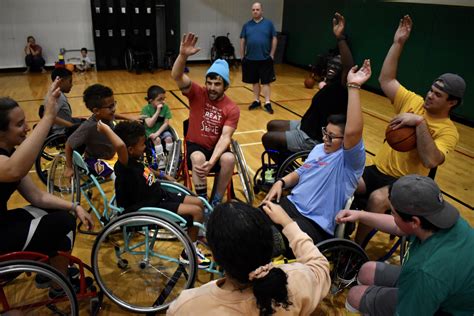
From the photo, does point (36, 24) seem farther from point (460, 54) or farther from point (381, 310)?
point (381, 310)

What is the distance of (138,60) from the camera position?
27.5ft

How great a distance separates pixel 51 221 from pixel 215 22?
28.3ft

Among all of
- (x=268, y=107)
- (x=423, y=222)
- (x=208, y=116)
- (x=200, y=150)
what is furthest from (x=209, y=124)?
(x=268, y=107)

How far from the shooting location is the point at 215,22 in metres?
9.61

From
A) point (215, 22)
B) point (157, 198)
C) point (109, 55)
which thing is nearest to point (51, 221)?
point (157, 198)

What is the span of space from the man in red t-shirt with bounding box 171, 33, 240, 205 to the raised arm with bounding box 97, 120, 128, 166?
730 millimetres

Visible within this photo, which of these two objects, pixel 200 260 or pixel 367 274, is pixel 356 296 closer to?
pixel 367 274

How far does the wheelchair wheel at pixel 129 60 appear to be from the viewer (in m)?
8.35

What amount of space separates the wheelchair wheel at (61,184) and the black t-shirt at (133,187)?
2.25 ft

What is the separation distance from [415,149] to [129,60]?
24.3 feet

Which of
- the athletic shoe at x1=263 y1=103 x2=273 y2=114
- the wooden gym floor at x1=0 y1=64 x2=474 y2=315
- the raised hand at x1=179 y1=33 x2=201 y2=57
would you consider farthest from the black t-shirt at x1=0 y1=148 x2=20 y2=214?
the athletic shoe at x1=263 y1=103 x2=273 y2=114

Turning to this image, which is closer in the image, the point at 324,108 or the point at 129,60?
the point at 324,108

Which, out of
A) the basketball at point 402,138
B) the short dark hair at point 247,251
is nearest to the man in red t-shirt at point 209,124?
the basketball at point 402,138

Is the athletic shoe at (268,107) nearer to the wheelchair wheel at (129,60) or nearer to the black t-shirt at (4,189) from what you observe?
A: the wheelchair wheel at (129,60)
